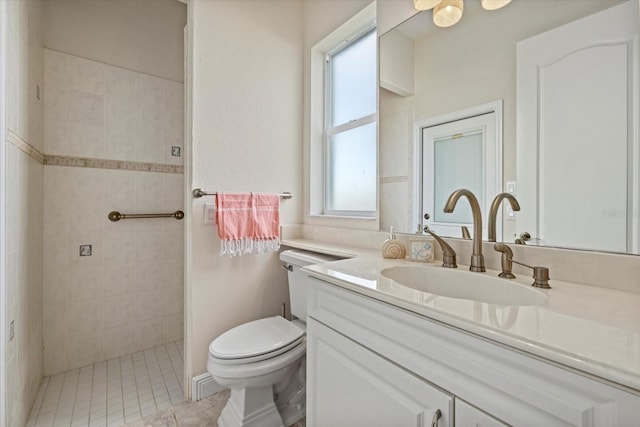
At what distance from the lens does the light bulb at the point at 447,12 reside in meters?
1.20

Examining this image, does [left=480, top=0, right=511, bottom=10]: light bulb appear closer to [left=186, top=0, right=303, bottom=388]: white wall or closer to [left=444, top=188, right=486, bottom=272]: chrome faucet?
[left=444, top=188, right=486, bottom=272]: chrome faucet

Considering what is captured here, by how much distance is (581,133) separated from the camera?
877mm

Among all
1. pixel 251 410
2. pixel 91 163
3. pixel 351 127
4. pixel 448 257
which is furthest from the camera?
pixel 91 163

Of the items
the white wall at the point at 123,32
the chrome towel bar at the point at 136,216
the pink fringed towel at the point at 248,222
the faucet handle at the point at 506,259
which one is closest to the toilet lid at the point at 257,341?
the pink fringed towel at the point at 248,222

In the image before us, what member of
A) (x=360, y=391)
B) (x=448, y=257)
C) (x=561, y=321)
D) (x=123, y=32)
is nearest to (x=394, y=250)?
(x=448, y=257)

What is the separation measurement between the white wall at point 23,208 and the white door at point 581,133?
1.92m

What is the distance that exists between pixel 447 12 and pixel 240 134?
1221mm

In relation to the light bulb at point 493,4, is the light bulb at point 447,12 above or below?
above

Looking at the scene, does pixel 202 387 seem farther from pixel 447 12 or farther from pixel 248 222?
pixel 447 12

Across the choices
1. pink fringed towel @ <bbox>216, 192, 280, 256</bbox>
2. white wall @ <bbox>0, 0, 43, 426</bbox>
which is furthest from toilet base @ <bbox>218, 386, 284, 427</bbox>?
white wall @ <bbox>0, 0, 43, 426</bbox>

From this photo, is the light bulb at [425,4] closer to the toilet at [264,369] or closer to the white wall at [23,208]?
the toilet at [264,369]

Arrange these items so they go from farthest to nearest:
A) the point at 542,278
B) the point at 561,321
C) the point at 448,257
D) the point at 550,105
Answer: the point at 448,257
the point at 550,105
the point at 542,278
the point at 561,321

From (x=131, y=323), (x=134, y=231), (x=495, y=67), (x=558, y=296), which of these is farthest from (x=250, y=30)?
(x=131, y=323)

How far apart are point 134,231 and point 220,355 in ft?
4.53
